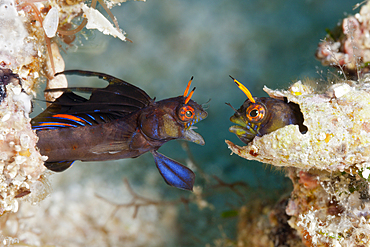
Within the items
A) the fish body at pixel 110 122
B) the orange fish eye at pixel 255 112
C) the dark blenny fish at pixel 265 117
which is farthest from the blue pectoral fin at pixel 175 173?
the orange fish eye at pixel 255 112

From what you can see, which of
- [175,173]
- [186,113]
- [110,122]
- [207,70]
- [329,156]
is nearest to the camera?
[329,156]

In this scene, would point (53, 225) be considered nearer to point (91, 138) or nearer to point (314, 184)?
point (91, 138)

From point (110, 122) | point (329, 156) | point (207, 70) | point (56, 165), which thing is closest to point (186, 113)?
point (110, 122)

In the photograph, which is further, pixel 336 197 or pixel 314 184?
pixel 314 184

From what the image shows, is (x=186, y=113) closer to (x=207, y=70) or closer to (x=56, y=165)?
(x=56, y=165)

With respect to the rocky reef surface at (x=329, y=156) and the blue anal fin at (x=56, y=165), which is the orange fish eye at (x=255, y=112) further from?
the blue anal fin at (x=56, y=165)

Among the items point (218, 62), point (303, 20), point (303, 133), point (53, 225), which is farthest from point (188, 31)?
point (53, 225)

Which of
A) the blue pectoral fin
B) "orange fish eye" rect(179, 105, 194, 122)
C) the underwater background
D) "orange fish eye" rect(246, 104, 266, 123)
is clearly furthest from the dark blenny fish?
the underwater background
